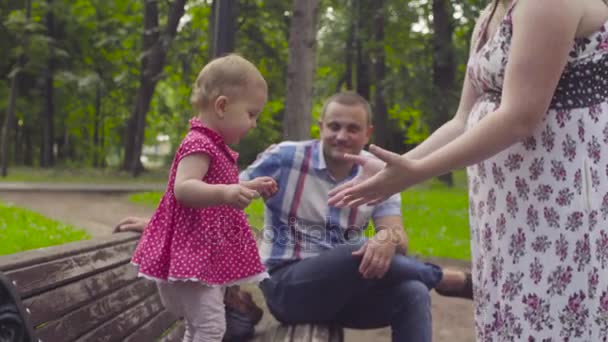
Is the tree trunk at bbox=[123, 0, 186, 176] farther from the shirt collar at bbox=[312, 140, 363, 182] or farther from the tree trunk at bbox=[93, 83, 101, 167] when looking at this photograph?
the shirt collar at bbox=[312, 140, 363, 182]

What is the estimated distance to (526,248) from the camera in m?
2.11

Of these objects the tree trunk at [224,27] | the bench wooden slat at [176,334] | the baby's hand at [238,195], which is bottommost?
the bench wooden slat at [176,334]

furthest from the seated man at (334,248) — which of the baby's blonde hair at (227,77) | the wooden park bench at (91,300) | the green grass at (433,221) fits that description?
the green grass at (433,221)

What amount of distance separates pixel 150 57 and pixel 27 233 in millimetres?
15895

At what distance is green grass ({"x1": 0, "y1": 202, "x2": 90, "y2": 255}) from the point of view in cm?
529

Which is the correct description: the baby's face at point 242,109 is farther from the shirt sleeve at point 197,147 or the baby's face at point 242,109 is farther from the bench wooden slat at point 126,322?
the bench wooden slat at point 126,322

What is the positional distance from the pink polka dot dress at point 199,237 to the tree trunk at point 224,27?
1.52 metres

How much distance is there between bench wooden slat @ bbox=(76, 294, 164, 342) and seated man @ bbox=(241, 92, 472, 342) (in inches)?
19.7

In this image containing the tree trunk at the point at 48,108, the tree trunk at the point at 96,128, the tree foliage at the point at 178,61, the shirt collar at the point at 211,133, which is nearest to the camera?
the shirt collar at the point at 211,133

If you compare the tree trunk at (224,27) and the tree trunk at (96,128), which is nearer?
the tree trunk at (224,27)

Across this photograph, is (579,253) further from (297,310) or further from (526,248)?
(297,310)

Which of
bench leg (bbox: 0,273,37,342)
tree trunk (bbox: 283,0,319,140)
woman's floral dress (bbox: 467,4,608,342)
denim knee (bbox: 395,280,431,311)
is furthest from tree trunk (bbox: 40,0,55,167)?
woman's floral dress (bbox: 467,4,608,342)

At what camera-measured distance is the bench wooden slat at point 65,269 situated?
2182mm

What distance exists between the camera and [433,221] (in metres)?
12.5
